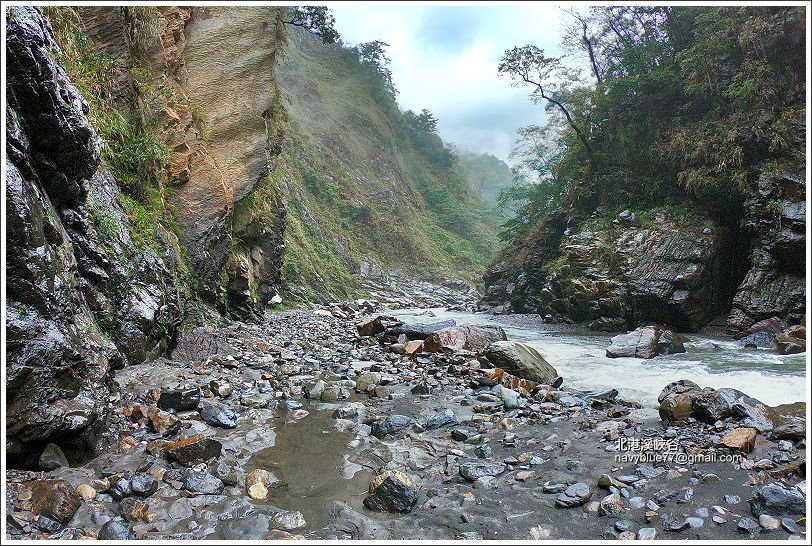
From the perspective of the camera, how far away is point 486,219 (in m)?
65.7

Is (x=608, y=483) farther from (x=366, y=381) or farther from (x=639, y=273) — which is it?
(x=639, y=273)

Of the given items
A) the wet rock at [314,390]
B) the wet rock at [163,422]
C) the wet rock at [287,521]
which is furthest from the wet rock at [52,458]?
the wet rock at [314,390]

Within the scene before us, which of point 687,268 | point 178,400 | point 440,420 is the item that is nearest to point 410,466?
point 440,420

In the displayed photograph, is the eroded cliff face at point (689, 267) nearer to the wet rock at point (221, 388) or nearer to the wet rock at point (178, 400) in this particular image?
the wet rock at point (221, 388)

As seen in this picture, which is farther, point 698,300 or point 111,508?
point 698,300

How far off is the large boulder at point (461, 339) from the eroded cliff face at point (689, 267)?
5.98 meters

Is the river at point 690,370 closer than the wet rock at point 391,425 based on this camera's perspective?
No

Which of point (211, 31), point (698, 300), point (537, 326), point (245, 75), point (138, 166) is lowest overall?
point (537, 326)

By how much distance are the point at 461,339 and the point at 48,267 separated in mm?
6976

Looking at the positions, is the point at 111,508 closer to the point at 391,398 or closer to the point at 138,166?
the point at 391,398

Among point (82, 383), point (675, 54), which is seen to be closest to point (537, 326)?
point (675, 54)

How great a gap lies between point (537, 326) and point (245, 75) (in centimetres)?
1180

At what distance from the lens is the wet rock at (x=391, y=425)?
4047 mm

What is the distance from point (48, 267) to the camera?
3.00 metres
